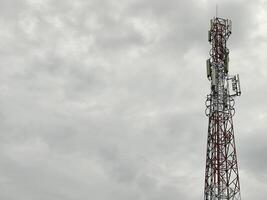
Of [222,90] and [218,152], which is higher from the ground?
[222,90]

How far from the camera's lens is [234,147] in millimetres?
84812

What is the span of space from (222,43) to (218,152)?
56.9 feet

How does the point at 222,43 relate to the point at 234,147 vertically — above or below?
above

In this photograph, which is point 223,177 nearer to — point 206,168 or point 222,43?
point 206,168

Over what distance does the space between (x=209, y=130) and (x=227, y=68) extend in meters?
10.2

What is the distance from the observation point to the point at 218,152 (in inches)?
3334

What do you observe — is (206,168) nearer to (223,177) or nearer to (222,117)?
(223,177)

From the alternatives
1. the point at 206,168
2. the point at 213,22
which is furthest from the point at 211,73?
the point at 206,168

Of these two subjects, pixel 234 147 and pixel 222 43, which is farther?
pixel 222 43

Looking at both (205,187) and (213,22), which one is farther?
(213,22)

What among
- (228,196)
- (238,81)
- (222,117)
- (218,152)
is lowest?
(228,196)

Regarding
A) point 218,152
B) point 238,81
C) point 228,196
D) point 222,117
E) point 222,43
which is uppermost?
point 222,43

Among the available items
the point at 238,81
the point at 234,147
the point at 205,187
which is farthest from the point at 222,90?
the point at 205,187

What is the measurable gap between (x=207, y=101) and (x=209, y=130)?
4424 mm
